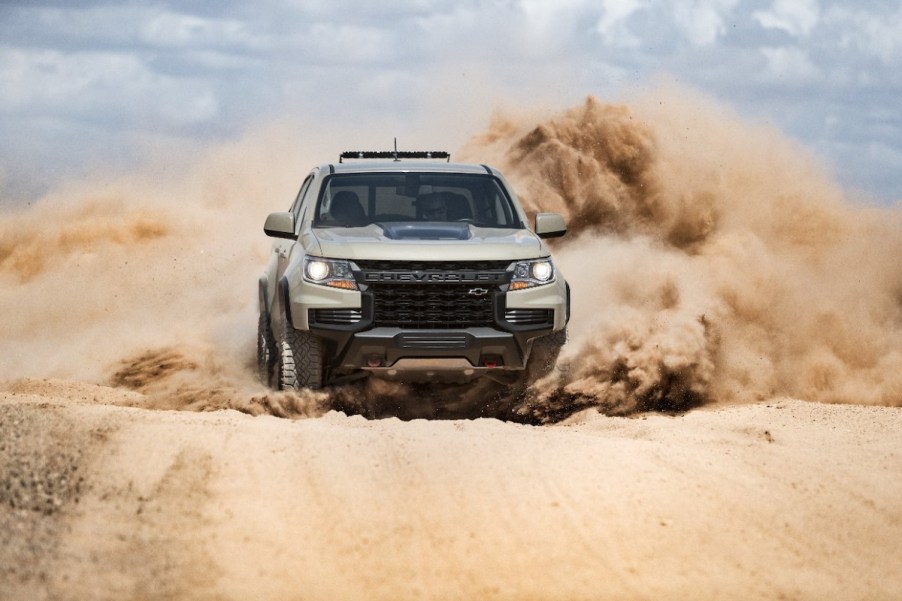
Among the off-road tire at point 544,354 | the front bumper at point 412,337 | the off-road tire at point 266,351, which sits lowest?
the off-road tire at point 266,351

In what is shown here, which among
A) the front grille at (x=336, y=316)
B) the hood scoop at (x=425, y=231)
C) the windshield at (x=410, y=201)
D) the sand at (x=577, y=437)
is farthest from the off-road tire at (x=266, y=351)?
the hood scoop at (x=425, y=231)

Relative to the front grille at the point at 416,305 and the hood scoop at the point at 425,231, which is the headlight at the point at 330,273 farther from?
the hood scoop at the point at 425,231

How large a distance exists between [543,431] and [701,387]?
3.09 m

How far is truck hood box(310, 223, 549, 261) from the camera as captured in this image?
29.9 ft

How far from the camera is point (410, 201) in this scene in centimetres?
1035

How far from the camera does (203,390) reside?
439 inches

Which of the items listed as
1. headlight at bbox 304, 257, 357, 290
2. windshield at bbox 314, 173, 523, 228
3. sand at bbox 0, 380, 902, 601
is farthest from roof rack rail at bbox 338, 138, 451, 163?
sand at bbox 0, 380, 902, 601

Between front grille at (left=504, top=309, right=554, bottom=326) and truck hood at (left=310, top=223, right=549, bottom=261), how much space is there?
39 cm

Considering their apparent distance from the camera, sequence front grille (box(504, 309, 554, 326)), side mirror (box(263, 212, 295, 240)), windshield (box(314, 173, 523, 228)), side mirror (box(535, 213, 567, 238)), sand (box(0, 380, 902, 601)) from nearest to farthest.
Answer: sand (box(0, 380, 902, 601)) < front grille (box(504, 309, 554, 326)) < side mirror (box(263, 212, 295, 240)) < side mirror (box(535, 213, 567, 238)) < windshield (box(314, 173, 523, 228))

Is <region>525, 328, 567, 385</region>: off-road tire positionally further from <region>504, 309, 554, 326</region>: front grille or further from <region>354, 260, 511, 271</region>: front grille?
<region>354, 260, 511, 271</region>: front grille

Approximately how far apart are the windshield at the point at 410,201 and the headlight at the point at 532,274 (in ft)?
2.77

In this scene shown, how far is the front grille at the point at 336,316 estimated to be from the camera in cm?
906

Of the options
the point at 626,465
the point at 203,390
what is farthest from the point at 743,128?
the point at 626,465

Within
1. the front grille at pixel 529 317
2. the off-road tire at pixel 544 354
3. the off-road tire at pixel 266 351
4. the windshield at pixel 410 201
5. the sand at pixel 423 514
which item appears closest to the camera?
the sand at pixel 423 514
